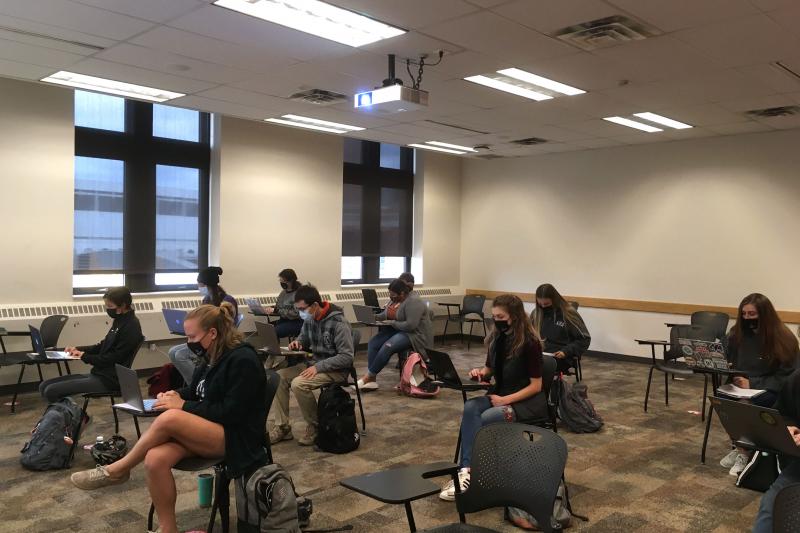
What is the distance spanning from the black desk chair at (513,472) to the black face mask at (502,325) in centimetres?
149

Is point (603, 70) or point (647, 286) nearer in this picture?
point (603, 70)

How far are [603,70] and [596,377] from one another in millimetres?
4137

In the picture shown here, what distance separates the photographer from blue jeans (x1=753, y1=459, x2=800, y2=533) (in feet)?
8.57

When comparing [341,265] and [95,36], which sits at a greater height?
[95,36]

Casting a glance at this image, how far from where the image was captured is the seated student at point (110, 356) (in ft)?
15.7

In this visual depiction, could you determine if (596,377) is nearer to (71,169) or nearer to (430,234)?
(430,234)

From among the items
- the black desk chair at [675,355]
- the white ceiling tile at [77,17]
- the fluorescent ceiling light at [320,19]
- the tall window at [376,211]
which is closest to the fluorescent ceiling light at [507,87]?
the fluorescent ceiling light at [320,19]

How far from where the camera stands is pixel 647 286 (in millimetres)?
9211

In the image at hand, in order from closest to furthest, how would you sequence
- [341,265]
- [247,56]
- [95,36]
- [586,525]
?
1. [586,525]
2. [95,36]
3. [247,56]
4. [341,265]

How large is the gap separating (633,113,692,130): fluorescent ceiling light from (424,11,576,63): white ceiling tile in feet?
8.80

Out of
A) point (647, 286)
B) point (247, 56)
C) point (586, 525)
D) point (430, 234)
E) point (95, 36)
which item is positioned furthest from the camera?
point (430, 234)

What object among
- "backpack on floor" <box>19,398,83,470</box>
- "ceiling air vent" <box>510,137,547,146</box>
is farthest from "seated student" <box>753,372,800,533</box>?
"ceiling air vent" <box>510,137,547,146</box>

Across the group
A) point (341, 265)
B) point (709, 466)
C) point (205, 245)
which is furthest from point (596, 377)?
point (205, 245)

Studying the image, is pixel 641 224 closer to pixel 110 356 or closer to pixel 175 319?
pixel 175 319
